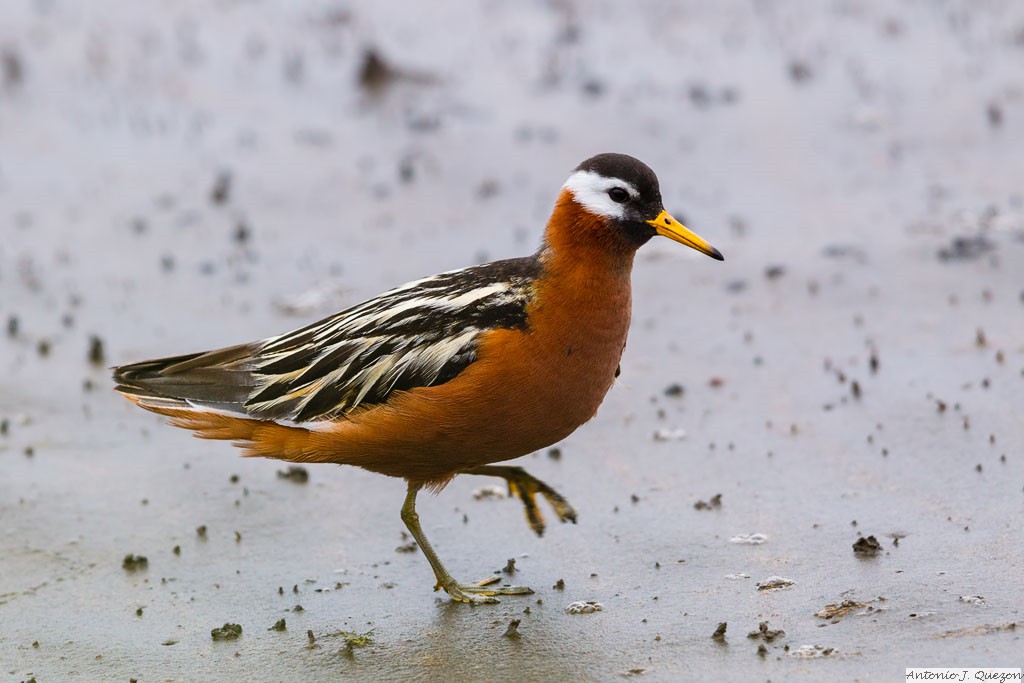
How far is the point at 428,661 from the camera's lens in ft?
21.3

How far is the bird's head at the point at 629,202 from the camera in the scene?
282 inches

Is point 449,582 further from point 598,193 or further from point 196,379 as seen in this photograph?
point 598,193

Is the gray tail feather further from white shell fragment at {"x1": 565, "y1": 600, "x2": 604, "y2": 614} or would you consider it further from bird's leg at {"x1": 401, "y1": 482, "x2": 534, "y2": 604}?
white shell fragment at {"x1": 565, "y1": 600, "x2": 604, "y2": 614}

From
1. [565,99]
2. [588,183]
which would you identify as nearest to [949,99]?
[565,99]

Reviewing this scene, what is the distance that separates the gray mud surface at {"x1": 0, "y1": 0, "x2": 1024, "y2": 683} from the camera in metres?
6.78

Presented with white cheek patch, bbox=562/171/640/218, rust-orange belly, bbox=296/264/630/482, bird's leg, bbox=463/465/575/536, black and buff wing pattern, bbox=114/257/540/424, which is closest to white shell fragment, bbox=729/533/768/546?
bird's leg, bbox=463/465/575/536

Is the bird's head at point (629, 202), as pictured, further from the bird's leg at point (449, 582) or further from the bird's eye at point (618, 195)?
the bird's leg at point (449, 582)

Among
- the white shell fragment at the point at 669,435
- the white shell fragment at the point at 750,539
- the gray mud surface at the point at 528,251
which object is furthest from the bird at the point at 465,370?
the white shell fragment at the point at 669,435

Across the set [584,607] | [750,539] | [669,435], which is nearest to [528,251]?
[669,435]

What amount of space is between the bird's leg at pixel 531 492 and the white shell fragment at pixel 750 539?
36.1 inches

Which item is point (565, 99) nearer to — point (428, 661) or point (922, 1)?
point (922, 1)

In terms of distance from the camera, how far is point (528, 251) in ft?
42.0

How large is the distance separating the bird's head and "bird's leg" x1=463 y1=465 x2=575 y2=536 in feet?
5.01

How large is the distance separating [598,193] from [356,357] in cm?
158
